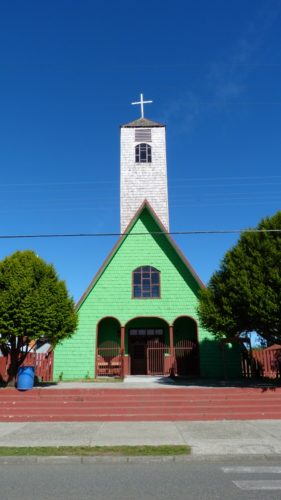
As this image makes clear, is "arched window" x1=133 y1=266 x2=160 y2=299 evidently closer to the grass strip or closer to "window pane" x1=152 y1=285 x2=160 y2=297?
"window pane" x1=152 y1=285 x2=160 y2=297

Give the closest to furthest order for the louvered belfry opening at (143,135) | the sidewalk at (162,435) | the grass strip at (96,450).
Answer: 1. the grass strip at (96,450)
2. the sidewalk at (162,435)
3. the louvered belfry opening at (143,135)

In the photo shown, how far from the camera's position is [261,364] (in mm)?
20406

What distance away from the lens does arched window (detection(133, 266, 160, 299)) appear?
21763mm

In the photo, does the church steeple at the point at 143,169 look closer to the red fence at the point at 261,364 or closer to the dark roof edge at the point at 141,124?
the dark roof edge at the point at 141,124

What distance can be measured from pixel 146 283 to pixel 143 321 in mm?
2583

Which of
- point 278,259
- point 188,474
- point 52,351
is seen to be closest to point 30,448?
point 188,474

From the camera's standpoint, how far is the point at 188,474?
643 centimetres

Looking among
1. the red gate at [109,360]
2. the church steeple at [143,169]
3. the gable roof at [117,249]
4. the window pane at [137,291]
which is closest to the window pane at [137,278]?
the window pane at [137,291]

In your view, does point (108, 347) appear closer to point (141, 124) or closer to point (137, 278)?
point (137, 278)

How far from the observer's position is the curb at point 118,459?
7.20 meters

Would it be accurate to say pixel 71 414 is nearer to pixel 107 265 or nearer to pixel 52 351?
pixel 52 351

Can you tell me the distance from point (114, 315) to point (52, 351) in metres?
3.62

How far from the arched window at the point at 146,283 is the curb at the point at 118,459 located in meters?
14.4

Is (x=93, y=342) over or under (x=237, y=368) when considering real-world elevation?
over
